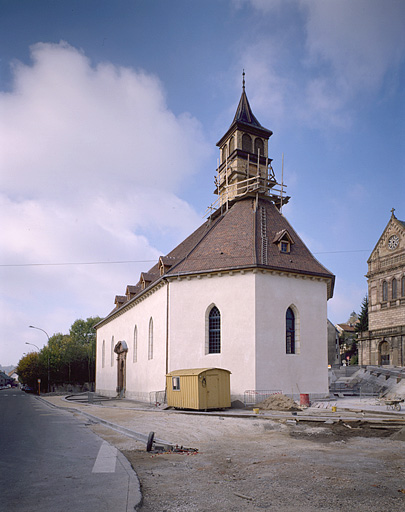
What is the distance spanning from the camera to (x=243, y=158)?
118 ft

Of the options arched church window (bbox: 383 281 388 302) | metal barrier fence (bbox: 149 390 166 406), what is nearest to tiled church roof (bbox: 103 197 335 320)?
metal barrier fence (bbox: 149 390 166 406)

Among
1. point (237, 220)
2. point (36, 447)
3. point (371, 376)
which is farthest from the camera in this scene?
point (371, 376)

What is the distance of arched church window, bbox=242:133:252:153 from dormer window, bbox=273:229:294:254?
10991 millimetres

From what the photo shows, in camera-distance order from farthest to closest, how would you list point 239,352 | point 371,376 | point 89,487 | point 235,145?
point 235,145
point 371,376
point 239,352
point 89,487

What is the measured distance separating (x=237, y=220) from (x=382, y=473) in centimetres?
2297

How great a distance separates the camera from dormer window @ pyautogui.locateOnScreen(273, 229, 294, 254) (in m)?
27.5

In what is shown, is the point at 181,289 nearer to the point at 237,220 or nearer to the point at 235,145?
the point at 237,220

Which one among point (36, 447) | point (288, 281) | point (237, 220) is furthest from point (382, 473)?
point (237, 220)

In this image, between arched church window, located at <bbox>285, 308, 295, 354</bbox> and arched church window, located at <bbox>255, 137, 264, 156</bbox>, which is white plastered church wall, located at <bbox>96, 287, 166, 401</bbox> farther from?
arched church window, located at <bbox>255, 137, 264, 156</bbox>

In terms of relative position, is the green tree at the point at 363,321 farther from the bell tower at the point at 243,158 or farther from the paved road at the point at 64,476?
the paved road at the point at 64,476

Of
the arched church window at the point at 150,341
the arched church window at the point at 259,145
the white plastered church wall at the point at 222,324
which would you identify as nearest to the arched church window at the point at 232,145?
the arched church window at the point at 259,145

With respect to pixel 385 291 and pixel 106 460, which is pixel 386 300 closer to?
pixel 385 291

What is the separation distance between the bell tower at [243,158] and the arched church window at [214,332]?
33.2ft

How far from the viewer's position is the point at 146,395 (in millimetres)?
31375
